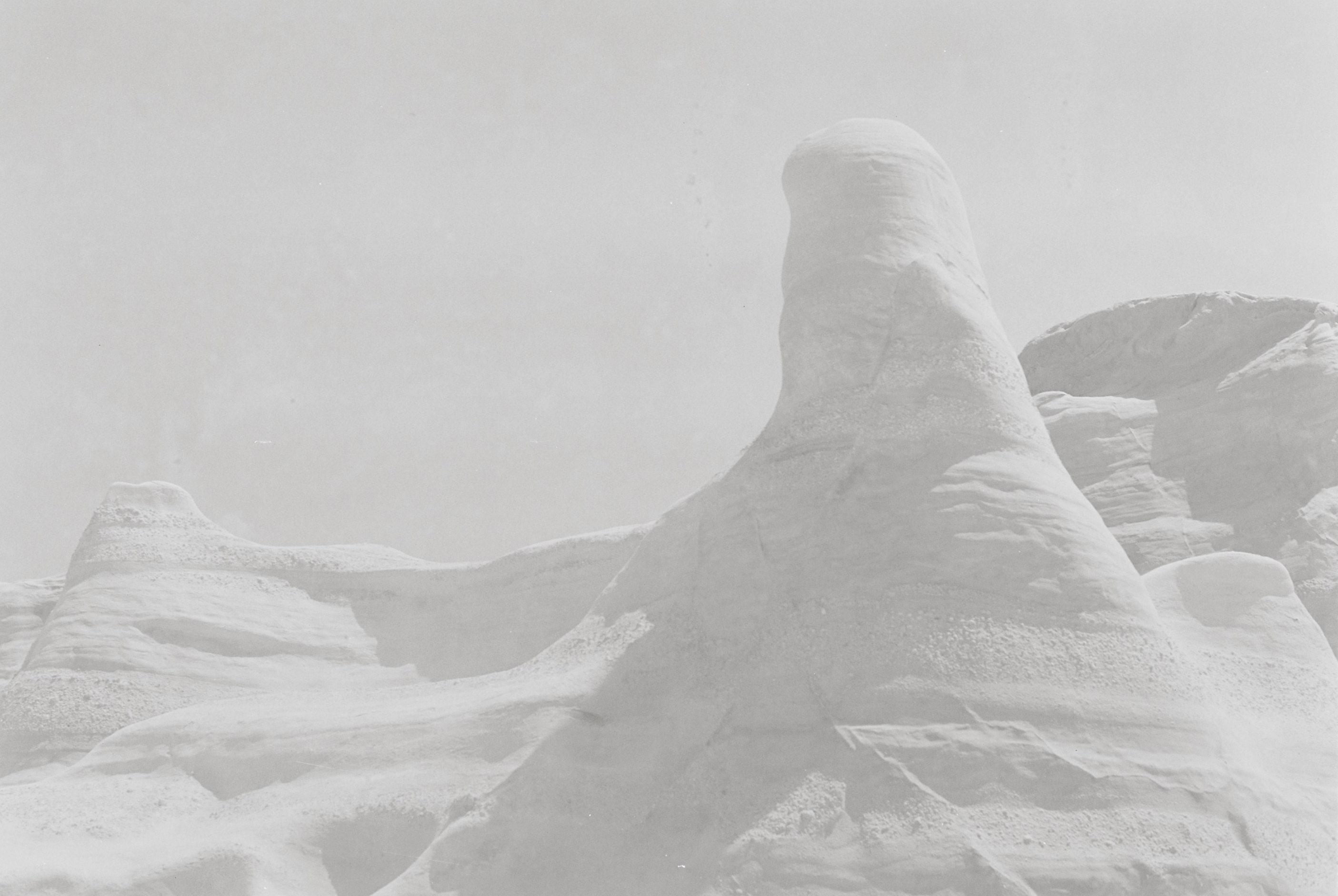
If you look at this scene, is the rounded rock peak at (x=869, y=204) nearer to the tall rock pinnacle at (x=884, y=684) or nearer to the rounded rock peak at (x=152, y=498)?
the tall rock pinnacle at (x=884, y=684)

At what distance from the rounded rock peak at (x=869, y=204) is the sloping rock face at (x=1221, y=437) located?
567 centimetres

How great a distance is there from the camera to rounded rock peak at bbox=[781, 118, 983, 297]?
10914 mm

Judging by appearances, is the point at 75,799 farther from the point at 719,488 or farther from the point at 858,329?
the point at 858,329

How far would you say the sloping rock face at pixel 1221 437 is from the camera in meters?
14.8

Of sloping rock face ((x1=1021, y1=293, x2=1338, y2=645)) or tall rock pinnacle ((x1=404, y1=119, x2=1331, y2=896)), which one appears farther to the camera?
sloping rock face ((x1=1021, y1=293, x2=1338, y2=645))

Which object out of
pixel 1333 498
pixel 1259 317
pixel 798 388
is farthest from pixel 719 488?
pixel 1259 317

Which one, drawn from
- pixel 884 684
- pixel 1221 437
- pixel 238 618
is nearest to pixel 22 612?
pixel 238 618

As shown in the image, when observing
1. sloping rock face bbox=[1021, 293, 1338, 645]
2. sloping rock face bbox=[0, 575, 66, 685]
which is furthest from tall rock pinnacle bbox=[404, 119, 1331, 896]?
sloping rock face bbox=[0, 575, 66, 685]

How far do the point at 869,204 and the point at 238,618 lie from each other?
8.06m

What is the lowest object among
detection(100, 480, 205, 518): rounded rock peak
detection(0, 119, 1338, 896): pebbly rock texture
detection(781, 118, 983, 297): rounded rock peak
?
detection(0, 119, 1338, 896): pebbly rock texture

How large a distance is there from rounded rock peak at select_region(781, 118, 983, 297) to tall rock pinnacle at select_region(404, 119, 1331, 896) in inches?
3.8

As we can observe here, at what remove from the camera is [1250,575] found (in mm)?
10711

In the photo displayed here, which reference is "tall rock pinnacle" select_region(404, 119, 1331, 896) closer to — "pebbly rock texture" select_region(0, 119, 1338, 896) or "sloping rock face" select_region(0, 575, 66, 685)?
"pebbly rock texture" select_region(0, 119, 1338, 896)

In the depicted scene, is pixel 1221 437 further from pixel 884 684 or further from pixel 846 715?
pixel 846 715
